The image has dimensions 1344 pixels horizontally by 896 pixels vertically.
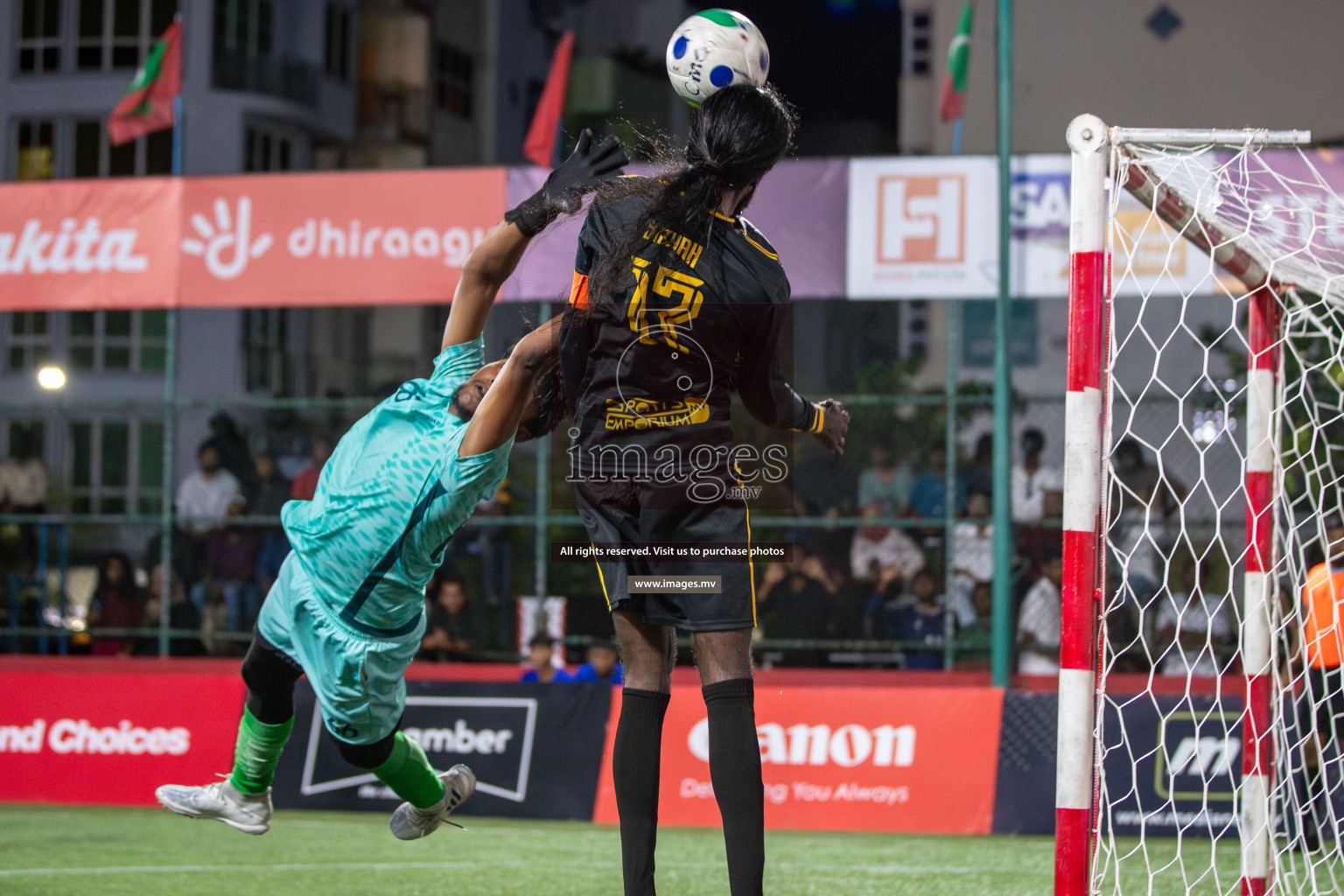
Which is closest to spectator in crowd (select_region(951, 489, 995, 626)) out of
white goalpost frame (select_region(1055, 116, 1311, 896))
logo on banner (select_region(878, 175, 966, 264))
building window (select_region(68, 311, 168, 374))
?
logo on banner (select_region(878, 175, 966, 264))

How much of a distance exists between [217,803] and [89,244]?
6826 millimetres

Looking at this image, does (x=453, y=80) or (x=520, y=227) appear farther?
(x=453, y=80)

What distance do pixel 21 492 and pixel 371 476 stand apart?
915cm

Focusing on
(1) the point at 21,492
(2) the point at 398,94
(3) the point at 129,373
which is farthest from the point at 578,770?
(2) the point at 398,94

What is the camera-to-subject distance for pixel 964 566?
32.9ft

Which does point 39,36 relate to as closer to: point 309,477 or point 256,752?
point 309,477

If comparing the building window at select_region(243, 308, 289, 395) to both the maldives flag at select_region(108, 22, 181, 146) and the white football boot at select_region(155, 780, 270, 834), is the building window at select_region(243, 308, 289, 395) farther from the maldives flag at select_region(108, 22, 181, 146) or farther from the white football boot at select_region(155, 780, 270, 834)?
the white football boot at select_region(155, 780, 270, 834)

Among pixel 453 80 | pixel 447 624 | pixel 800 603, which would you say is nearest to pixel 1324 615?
pixel 800 603

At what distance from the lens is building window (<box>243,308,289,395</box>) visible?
23453 millimetres

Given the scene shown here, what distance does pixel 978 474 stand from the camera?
1040cm

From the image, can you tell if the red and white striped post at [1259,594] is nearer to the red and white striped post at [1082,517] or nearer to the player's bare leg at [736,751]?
the red and white striped post at [1082,517]

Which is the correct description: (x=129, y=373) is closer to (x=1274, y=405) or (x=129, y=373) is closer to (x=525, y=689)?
(x=525, y=689)

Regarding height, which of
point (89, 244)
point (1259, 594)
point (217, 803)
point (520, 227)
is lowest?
point (217, 803)

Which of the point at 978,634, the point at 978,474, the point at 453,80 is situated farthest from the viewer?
the point at 453,80
